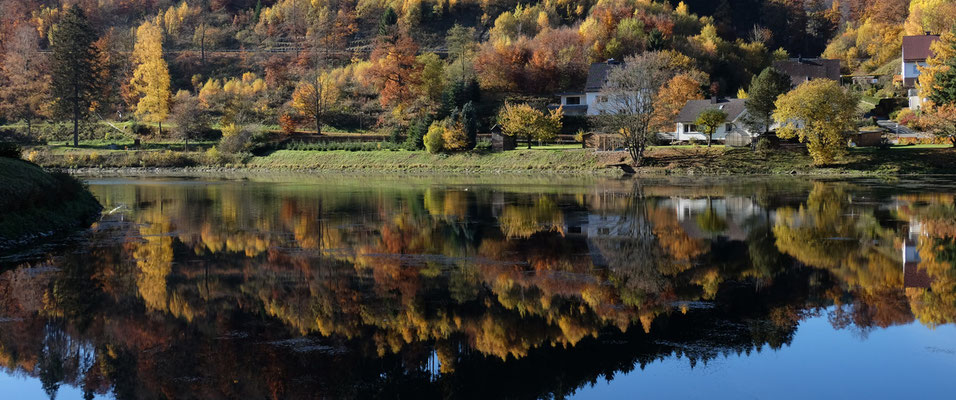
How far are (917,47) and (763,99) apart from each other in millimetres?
25996

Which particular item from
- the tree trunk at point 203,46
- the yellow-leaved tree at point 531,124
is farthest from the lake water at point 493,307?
the tree trunk at point 203,46

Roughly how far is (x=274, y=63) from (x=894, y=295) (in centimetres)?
9173

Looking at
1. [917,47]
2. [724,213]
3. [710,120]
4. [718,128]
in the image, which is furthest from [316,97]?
[917,47]

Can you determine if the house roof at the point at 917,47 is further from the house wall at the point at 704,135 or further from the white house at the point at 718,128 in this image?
the house wall at the point at 704,135

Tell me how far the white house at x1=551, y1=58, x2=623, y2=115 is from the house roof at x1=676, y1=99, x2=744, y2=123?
12235 millimetres

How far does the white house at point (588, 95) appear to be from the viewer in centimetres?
7881

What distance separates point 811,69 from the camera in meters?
85.6

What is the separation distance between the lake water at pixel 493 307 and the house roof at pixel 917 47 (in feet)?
164

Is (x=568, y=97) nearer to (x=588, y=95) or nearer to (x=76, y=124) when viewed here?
(x=588, y=95)

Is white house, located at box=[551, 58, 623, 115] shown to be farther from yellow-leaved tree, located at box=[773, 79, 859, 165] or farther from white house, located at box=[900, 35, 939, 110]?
white house, located at box=[900, 35, 939, 110]

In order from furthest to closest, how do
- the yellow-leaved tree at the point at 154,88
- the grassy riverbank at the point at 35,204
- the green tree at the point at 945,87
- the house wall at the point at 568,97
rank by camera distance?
the house wall at the point at 568,97 → the yellow-leaved tree at the point at 154,88 → the green tree at the point at 945,87 → the grassy riverbank at the point at 35,204

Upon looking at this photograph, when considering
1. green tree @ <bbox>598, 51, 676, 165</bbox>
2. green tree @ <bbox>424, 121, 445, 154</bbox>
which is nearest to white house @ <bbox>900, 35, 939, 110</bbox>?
green tree @ <bbox>598, 51, 676, 165</bbox>

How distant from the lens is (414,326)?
14227 millimetres

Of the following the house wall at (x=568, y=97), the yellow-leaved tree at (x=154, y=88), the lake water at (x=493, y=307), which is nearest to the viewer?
the lake water at (x=493, y=307)
